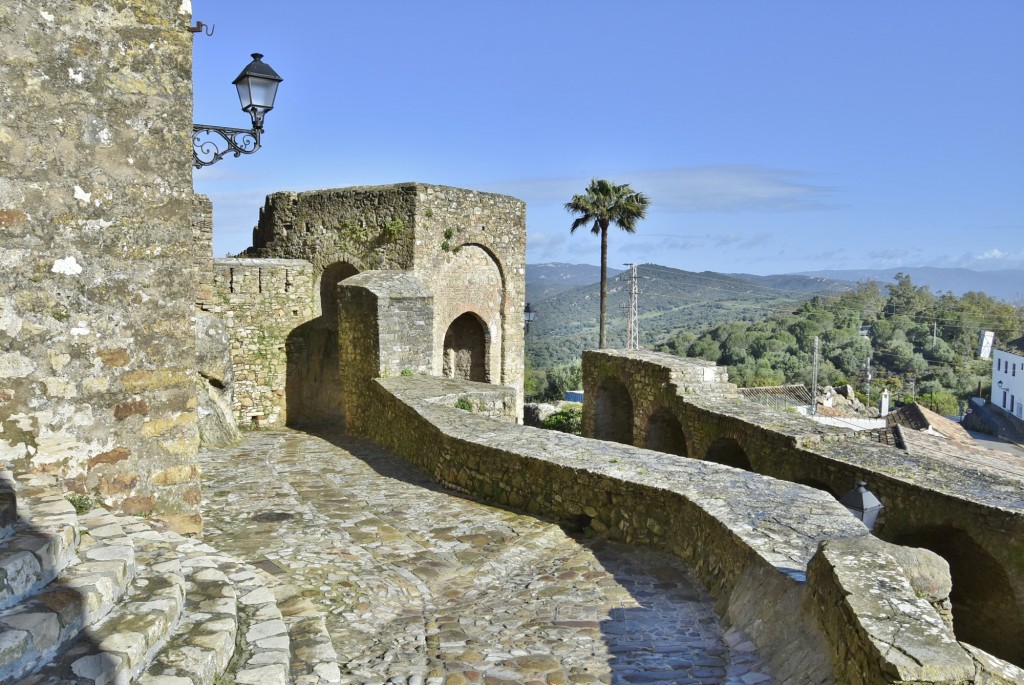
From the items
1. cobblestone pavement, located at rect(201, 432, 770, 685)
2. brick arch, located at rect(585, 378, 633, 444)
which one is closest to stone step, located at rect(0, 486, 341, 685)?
cobblestone pavement, located at rect(201, 432, 770, 685)

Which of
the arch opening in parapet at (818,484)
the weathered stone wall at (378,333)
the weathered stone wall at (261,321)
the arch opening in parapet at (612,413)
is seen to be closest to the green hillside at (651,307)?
the arch opening in parapet at (612,413)

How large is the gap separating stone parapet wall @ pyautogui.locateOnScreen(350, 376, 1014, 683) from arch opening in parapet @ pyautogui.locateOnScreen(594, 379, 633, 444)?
7.47 meters

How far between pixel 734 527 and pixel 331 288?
39.6 feet

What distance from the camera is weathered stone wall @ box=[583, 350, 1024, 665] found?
298 inches

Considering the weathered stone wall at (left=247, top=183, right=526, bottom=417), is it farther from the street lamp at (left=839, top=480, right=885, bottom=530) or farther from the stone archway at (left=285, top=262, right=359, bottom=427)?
the street lamp at (left=839, top=480, right=885, bottom=530)

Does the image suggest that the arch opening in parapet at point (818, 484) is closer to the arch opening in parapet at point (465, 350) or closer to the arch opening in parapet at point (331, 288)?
the arch opening in parapet at point (331, 288)

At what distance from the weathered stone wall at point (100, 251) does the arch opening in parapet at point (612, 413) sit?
12.4 meters

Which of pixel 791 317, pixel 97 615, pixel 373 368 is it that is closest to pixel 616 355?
pixel 373 368

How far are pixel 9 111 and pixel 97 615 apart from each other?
3.00 metres

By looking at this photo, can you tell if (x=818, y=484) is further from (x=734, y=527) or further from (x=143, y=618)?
(x=143, y=618)

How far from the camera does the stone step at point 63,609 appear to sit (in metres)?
2.90

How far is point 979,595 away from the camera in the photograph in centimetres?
793

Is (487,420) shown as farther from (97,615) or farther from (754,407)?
(97,615)

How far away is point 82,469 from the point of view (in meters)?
5.05
